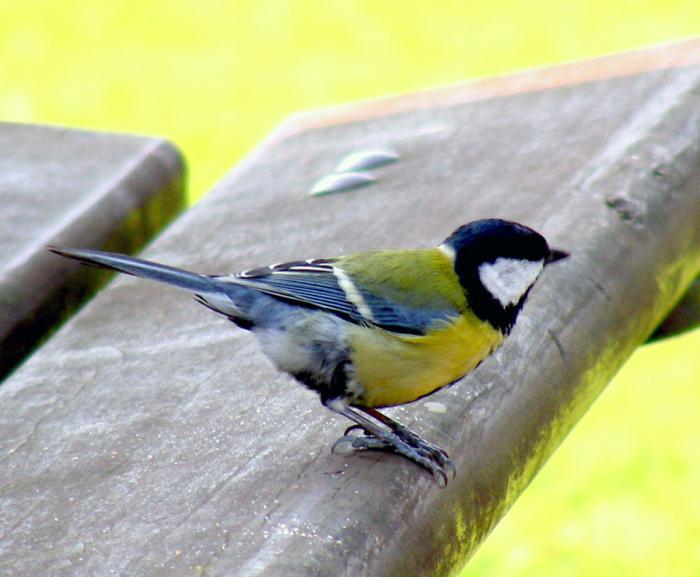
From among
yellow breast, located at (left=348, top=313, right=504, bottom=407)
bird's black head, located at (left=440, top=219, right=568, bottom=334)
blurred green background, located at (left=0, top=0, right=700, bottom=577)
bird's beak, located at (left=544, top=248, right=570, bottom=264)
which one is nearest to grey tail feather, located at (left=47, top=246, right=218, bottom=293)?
yellow breast, located at (left=348, top=313, right=504, bottom=407)

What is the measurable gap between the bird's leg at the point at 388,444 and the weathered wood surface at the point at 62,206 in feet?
2.02

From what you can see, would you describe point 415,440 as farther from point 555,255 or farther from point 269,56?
point 269,56

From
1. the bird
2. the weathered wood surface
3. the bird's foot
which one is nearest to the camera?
the bird's foot

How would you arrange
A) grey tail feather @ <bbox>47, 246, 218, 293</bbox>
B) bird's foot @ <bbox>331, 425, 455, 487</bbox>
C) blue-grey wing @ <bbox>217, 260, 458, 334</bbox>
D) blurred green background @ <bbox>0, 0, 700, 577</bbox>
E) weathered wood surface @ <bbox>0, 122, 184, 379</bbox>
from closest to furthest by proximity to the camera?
bird's foot @ <bbox>331, 425, 455, 487</bbox>
grey tail feather @ <bbox>47, 246, 218, 293</bbox>
blue-grey wing @ <bbox>217, 260, 458, 334</bbox>
weathered wood surface @ <bbox>0, 122, 184, 379</bbox>
blurred green background @ <bbox>0, 0, 700, 577</bbox>

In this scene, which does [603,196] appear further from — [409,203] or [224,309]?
[224,309]

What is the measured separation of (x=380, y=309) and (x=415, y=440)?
13.9 inches

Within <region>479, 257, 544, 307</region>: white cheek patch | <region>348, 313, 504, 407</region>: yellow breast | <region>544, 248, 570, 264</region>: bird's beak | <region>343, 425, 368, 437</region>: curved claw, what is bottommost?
<region>343, 425, 368, 437</region>: curved claw

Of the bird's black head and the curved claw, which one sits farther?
the bird's black head

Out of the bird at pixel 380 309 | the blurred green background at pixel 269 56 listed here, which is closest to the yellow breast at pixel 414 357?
the bird at pixel 380 309

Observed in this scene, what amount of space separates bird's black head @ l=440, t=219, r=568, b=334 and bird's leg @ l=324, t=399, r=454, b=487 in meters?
0.26

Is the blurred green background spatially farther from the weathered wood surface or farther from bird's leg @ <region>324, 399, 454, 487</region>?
bird's leg @ <region>324, 399, 454, 487</region>

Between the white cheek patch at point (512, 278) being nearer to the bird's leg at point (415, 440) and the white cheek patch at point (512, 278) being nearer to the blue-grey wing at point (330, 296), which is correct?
the blue-grey wing at point (330, 296)

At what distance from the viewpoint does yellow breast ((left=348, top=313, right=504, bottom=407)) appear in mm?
1921

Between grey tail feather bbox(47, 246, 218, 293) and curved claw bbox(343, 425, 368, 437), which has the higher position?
grey tail feather bbox(47, 246, 218, 293)
